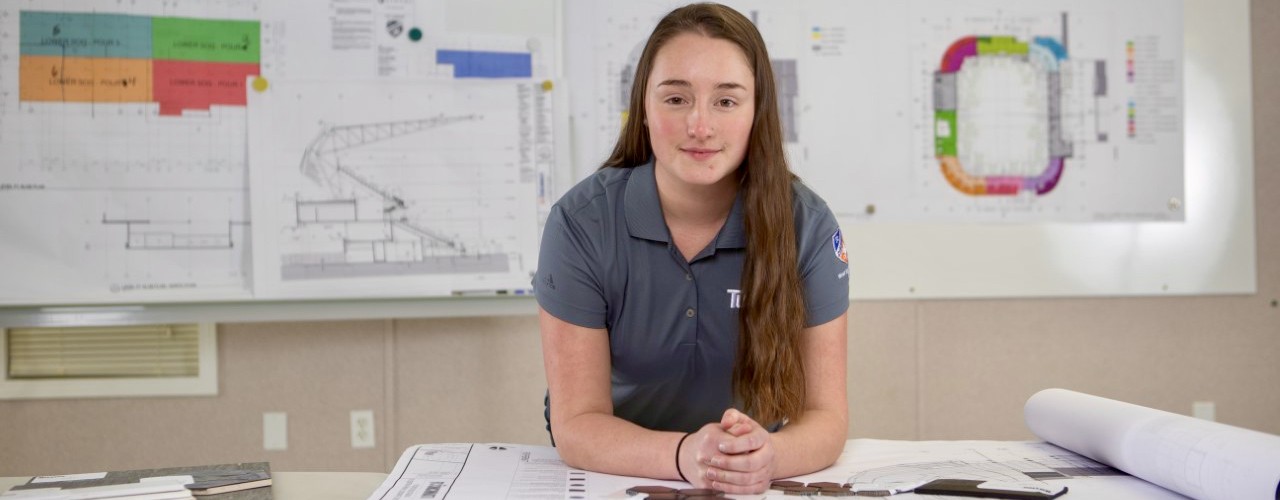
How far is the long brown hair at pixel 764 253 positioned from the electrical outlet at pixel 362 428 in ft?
5.02

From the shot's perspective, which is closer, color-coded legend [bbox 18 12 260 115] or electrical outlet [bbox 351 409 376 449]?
color-coded legend [bbox 18 12 260 115]

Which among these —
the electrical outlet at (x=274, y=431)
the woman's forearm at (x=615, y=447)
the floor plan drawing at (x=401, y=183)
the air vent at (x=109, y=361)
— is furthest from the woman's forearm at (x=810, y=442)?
the air vent at (x=109, y=361)

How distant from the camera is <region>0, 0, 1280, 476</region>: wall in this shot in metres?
2.67

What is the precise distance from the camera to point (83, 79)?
8.21ft

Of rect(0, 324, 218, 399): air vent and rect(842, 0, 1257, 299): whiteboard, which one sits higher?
rect(842, 0, 1257, 299): whiteboard

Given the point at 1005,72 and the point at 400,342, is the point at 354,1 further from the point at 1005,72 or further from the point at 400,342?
the point at 1005,72

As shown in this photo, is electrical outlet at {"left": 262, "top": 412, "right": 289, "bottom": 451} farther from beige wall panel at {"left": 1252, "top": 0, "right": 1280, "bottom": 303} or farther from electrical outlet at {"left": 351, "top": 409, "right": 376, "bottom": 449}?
beige wall panel at {"left": 1252, "top": 0, "right": 1280, "bottom": 303}

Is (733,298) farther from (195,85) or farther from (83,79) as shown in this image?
(83,79)

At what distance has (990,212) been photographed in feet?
9.24

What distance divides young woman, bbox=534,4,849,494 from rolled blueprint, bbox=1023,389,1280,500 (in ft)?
1.05

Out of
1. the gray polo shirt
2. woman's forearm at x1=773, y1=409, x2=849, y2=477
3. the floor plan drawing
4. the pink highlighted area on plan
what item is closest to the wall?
the floor plan drawing

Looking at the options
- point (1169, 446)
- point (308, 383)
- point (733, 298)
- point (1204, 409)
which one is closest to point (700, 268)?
point (733, 298)

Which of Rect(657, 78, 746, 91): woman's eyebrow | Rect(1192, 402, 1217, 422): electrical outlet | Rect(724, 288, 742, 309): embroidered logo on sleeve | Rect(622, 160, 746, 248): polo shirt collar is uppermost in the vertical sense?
Rect(657, 78, 746, 91): woman's eyebrow

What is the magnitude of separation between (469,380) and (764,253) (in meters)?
1.51
